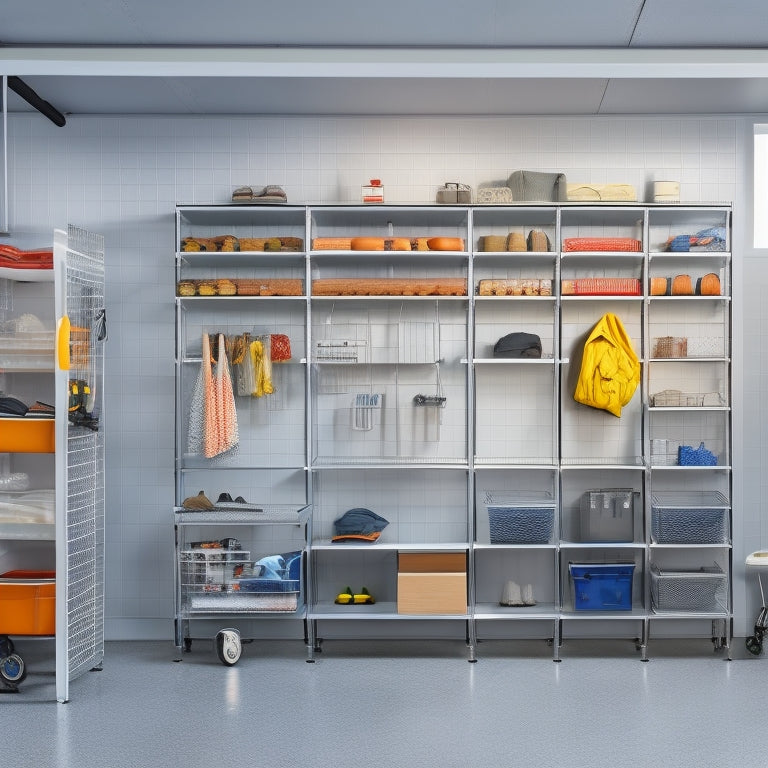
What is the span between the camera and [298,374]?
5.97 metres

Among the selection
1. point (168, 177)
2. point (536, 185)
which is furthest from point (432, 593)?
point (168, 177)

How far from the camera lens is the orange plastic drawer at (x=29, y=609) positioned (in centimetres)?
490

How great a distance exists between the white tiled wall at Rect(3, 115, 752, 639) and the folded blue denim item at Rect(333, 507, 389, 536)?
1.18m

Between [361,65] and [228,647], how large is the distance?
11.1 ft

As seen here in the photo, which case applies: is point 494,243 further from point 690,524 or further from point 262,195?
point 690,524

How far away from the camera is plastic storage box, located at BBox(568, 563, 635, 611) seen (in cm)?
558

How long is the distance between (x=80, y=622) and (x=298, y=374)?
2042mm

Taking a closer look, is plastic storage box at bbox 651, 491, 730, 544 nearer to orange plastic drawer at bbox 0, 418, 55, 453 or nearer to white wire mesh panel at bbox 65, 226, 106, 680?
white wire mesh panel at bbox 65, 226, 106, 680

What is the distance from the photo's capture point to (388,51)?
14.3 ft

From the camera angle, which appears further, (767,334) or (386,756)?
(767,334)

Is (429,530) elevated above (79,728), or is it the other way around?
(429,530)

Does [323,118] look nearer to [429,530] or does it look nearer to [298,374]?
[298,374]

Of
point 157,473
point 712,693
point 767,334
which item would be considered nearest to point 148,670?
point 157,473

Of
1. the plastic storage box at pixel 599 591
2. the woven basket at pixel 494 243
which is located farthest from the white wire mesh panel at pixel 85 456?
the plastic storage box at pixel 599 591
